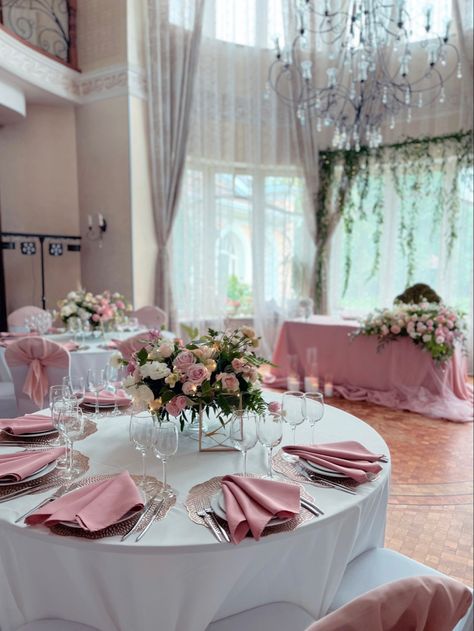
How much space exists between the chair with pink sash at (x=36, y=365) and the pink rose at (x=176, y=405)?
1433mm

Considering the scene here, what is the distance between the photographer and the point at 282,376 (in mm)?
5480

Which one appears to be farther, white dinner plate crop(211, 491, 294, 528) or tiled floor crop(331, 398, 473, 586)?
tiled floor crop(331, 398, 473, 586)

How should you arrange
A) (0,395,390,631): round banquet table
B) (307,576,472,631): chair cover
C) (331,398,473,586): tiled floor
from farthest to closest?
(331,398,473,586): tiled floor, (0,395,390,631): round banquet table, (307,576,472,631): chair cover

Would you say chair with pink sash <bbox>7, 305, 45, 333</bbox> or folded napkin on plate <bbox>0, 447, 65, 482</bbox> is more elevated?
chair with pink sash <bbox>7, 305, 45, 333</bbox>

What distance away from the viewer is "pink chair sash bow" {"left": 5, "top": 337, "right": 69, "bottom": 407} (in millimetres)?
2711

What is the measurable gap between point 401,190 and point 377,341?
2.82 metres

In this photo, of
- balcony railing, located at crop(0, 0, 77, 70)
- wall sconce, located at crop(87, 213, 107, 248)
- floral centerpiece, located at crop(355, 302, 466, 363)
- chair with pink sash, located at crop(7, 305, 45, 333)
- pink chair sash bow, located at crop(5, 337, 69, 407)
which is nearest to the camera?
pink chair sash bow, located at crop(5, 337, 69, 407)

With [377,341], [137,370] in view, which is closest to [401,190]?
[377,341]

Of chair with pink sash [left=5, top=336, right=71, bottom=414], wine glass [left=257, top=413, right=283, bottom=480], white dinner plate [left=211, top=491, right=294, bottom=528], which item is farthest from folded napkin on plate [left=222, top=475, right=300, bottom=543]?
chair with pink sash [left=5, top=336, right=71, bottom=414]

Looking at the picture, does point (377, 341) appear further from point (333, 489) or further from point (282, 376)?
point (333, 489)

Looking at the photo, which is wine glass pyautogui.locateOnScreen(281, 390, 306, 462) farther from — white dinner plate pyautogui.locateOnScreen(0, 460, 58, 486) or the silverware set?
white dinner plate pyautogui.locateOnScreen(0, 460, 58, 486)

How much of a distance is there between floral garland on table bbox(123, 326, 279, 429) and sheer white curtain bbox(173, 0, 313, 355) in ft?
14.6

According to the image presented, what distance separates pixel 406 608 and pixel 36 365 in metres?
2.46

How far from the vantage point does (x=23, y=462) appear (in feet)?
4.87
